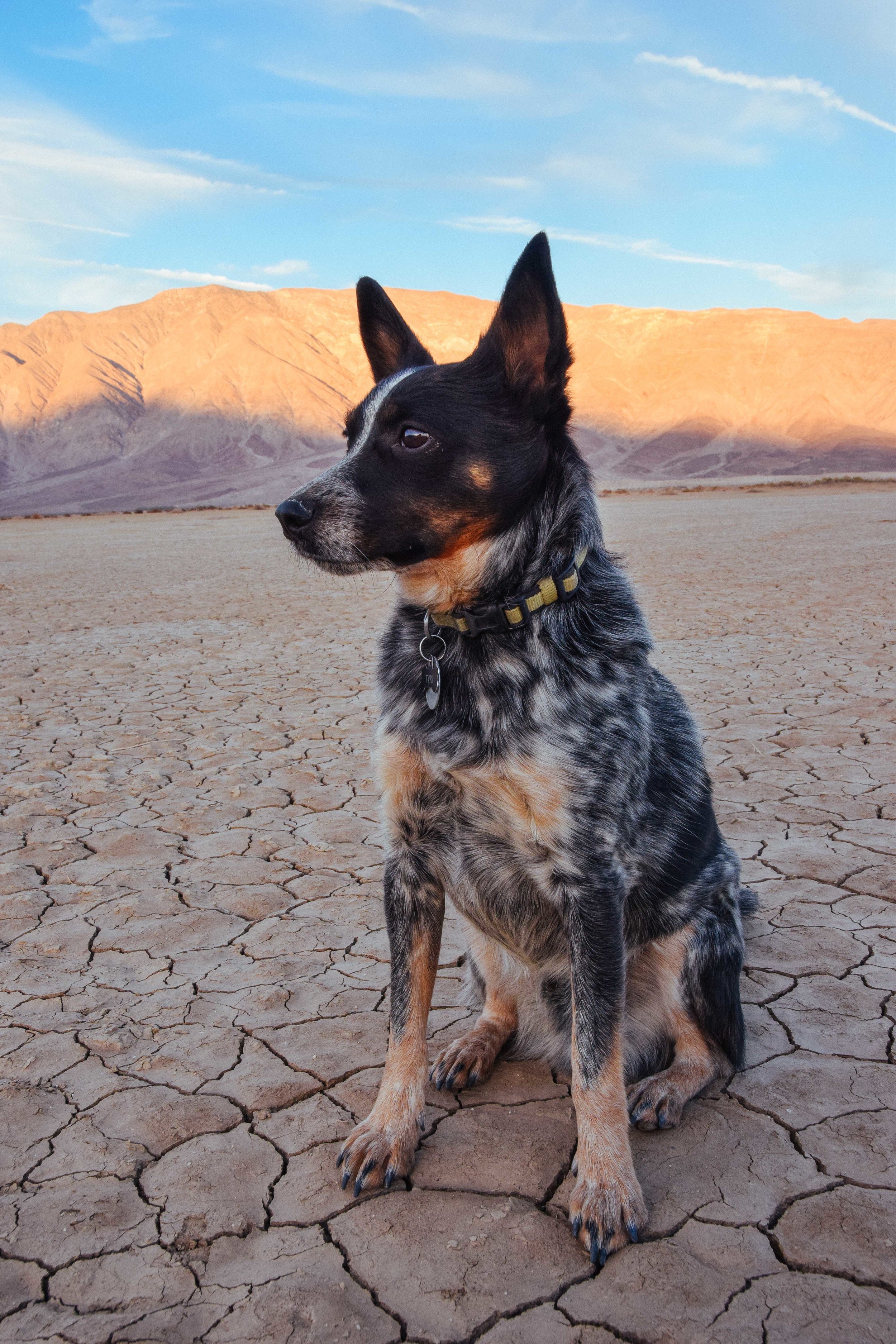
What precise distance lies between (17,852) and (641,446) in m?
80.8

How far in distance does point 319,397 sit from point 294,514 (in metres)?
90.4

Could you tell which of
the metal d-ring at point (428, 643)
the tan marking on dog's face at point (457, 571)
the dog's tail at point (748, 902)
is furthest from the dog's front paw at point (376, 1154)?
the dog's tail at point (748, 902)

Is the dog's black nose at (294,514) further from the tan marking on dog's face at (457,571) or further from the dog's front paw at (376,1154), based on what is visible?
the dog's front paw at (376,1154)

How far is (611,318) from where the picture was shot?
96938 millimetres

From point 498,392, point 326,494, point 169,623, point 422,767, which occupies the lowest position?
point 169,623

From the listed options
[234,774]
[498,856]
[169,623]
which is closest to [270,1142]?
[498,856]

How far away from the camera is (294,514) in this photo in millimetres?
2305

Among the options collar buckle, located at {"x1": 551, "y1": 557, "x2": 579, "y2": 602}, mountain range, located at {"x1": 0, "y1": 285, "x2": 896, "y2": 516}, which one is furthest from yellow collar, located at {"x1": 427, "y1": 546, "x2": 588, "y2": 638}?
mountain range, located at {"x1": 0, "y1": 285, "x2": 896, "y2": 516}

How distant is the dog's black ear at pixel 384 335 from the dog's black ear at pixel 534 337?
0.43m

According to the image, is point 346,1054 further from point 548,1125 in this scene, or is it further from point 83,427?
point 83,427

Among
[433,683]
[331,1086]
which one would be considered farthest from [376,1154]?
[433,683]

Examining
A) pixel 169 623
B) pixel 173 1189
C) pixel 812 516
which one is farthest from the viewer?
pixel 812 516

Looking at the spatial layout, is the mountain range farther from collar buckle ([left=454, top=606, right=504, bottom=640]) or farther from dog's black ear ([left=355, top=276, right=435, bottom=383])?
collar buckle ([left=454, top=606, right=504, bottom=640])

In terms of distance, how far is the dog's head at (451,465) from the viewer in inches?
90.9
